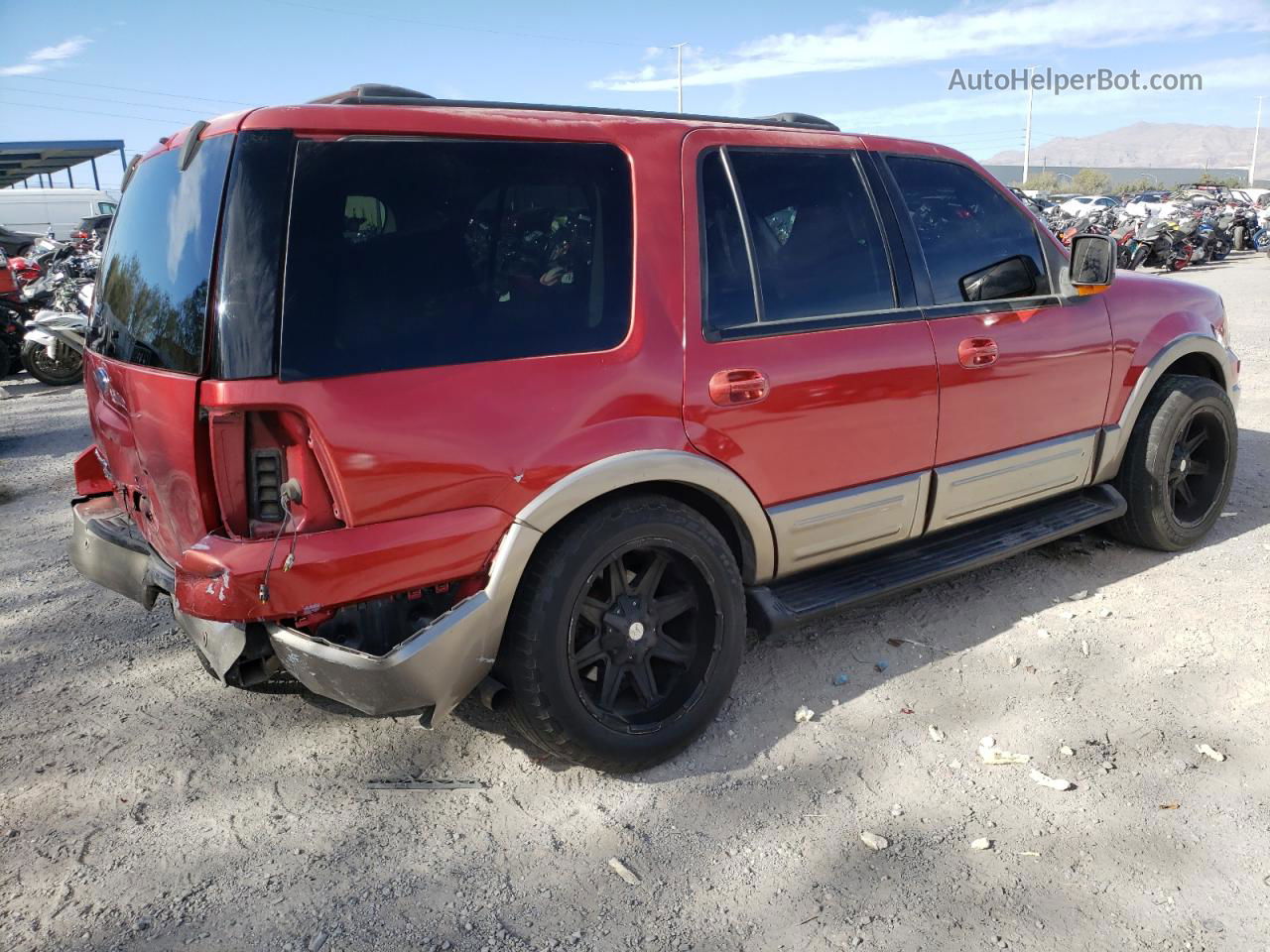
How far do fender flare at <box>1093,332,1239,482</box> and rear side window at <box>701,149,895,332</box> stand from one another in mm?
1531

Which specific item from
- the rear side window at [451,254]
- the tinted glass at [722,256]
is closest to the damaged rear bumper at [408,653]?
the rear side window at [451,254]

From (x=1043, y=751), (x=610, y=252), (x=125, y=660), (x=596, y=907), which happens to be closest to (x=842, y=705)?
(x=1043, y=751)

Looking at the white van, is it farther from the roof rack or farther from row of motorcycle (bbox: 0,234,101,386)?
the roof rack

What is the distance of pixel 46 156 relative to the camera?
3884 cm

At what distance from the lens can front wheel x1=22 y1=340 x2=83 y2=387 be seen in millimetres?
9875

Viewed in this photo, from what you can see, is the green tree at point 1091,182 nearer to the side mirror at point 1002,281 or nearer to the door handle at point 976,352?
the side mirror at point 1002,281

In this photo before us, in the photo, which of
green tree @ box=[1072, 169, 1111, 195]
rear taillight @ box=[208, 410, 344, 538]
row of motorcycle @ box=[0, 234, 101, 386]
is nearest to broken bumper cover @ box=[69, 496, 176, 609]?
rear taillight @ box=[208, 410, 344, 538]

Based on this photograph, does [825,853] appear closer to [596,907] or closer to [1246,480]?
[596,907]

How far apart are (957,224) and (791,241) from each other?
91 centimetres

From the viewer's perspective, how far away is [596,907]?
2318 millimetres

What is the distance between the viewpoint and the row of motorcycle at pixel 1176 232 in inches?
749

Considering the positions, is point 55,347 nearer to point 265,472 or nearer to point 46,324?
point 46,324

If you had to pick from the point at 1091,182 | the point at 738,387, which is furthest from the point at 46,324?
the point at 1091,182

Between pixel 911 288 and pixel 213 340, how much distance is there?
235 centimetres
